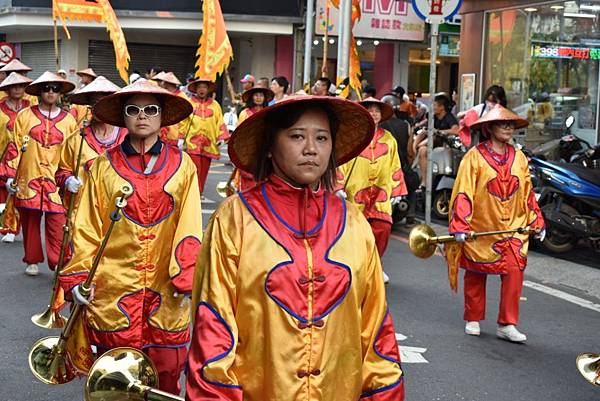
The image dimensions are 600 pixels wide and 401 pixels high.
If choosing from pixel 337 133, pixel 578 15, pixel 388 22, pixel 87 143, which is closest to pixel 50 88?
pixel 87 143

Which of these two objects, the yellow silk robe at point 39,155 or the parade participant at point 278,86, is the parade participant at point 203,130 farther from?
the yellow silk robe at point 39,155

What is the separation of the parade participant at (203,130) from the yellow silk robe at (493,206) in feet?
21.4

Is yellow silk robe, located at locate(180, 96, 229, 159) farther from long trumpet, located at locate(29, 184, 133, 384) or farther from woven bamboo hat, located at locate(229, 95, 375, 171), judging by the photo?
woven bamboo hat, located at locate(229, 95, 375, 171)

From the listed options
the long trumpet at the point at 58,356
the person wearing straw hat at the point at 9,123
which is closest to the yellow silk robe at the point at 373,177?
the person wearing straw hat at the point at 9,123

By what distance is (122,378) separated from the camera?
3369 millimetres

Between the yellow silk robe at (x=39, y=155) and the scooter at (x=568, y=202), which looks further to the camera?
Answer: the scooter at (x=568, y=202)

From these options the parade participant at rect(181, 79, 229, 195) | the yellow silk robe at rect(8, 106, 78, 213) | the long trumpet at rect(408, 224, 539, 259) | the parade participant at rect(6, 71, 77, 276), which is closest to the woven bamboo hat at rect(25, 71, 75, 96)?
the parade participant at rect(6, 71, 77, 276)

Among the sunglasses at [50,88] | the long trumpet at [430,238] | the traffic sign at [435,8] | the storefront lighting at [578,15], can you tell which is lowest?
the long trumpet at [430,238]

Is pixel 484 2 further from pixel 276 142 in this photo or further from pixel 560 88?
pixel 276 142

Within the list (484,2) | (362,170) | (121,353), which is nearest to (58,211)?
(362,170)

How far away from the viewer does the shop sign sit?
14.8 meters

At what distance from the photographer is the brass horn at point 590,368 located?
5219mm

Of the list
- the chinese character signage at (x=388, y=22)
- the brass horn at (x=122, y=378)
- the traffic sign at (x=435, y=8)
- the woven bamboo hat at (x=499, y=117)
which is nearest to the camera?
the brass horn at (x=122, y=378)

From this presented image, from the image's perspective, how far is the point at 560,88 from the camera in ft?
50.8
